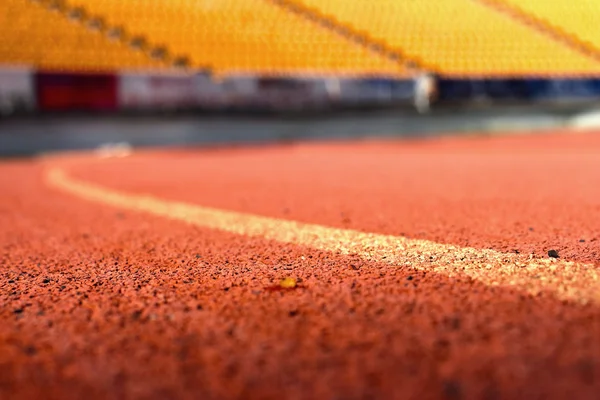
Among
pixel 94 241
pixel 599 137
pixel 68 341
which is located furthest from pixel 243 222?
pixel 599 137

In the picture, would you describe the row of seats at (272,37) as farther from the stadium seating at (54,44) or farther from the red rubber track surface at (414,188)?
the red rubber track surface at (414,188)

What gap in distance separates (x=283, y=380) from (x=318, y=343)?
16 cm

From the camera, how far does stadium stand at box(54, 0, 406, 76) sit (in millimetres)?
10922

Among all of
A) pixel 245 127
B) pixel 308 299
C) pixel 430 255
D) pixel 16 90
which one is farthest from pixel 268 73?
pixel 308 299

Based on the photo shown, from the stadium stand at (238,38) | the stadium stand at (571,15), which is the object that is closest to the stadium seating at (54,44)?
the stadium stand at (238,38)

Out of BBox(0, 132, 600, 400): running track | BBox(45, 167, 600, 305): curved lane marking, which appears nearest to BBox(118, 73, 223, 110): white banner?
BBox(0, 132, 600, 400): running track

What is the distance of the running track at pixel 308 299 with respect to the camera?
0.99 meters

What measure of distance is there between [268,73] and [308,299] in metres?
9.67

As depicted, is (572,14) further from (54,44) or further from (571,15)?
(54,44)

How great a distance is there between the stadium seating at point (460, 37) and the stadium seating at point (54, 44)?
14.8ft

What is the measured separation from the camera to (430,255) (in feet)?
6.12

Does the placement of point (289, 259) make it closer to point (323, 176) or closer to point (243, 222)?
point (243, 222)

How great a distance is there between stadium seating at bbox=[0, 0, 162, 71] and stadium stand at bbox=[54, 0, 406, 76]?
60 centimetres

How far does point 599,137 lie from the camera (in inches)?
380
